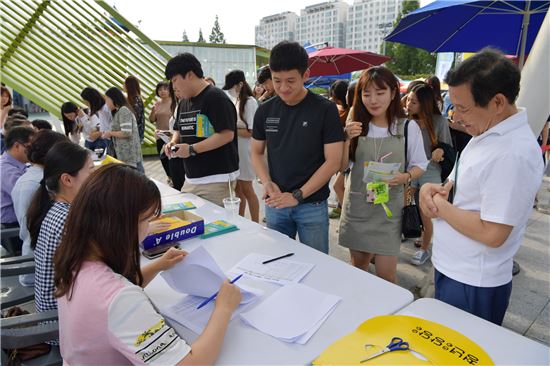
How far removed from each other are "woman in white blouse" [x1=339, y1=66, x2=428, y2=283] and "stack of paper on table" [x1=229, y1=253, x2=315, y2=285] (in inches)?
25.9

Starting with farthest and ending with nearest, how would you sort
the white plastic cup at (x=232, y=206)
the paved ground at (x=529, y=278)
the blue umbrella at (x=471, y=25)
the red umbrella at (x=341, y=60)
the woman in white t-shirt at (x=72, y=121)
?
1. the red umbrella at (x=341, y=60)
2. the woman in white t-shirt at (x=72, y=121)
3. the blue umbrella at (x=471, y=25)
4. the paved ground at (x=529, y=278)
5. the white plastic cup at (x=232, y=206)

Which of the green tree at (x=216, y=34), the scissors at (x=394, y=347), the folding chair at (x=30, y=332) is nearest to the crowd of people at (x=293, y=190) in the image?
the folding chair at (x=30, y=332)

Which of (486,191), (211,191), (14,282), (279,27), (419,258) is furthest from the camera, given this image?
(279,27)

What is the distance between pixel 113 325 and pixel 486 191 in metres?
1.17

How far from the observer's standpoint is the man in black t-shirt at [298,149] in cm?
189

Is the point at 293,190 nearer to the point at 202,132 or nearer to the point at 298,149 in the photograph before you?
the point at 298,149

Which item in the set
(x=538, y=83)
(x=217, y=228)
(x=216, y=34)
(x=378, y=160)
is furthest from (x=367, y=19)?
(x=217, y=228)

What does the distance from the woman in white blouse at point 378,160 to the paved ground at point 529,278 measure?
0.91 metres

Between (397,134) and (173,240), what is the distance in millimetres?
1353

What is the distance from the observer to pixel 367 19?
69.6m

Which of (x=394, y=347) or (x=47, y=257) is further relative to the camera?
(x=47, y=257)

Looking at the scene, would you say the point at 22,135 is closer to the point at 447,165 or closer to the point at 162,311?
the point at 162,311

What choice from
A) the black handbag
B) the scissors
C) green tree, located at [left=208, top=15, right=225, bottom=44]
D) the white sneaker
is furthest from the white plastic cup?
green tree, located at [left=208, top=15, right=225, bottom=44]

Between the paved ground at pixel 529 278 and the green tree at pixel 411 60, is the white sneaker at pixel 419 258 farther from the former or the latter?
the green tree at pixel 411 60
